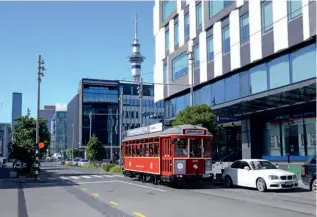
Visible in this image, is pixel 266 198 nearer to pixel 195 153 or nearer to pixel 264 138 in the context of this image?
pixel 195 153

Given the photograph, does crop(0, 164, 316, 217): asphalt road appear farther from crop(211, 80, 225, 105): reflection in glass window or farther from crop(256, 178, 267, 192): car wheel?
crop(211, 80, 225, 105): reflection in glass window

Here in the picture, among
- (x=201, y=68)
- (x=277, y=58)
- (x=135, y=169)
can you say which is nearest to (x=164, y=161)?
(x=135, y=169)

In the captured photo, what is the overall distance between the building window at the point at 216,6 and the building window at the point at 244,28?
9.04ft

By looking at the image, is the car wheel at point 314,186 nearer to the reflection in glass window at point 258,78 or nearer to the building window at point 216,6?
the reflection in glass window at point 258,78

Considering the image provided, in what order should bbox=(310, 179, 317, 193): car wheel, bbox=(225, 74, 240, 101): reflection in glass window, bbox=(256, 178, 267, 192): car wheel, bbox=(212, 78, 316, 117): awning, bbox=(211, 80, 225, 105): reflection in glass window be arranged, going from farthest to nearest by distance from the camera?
bbox=(211, 80, 225, 105): reflection in glass window, bbox=(225, 74, 240, 101): reflection in glass window, bbox=(212, 78, 316, 117): awning, bbox=(256, 178, 267, 192): car wheel, bbox=(310, 179, 317, 193): car wheel

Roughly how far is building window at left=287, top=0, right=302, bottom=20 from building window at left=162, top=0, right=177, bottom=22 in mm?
Answer: 19795

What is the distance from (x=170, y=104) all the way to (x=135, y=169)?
19.3m

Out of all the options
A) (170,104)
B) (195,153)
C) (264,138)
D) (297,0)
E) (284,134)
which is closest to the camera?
(195,153)

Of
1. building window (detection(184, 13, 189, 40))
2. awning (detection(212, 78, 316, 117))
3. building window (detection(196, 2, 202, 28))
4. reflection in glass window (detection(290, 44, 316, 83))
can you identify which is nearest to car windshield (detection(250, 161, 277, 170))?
awning (detection(212, 78, 316, 117))

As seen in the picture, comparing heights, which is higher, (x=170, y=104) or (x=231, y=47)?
(x=231, y=47)

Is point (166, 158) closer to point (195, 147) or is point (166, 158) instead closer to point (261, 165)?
point (195, 147)

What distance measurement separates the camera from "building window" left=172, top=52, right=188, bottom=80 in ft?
133

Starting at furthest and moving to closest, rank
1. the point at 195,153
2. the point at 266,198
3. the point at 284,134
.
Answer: the point at 284,134 → the point at 195,153 → the point at 266,198

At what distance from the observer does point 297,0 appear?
24484mm
